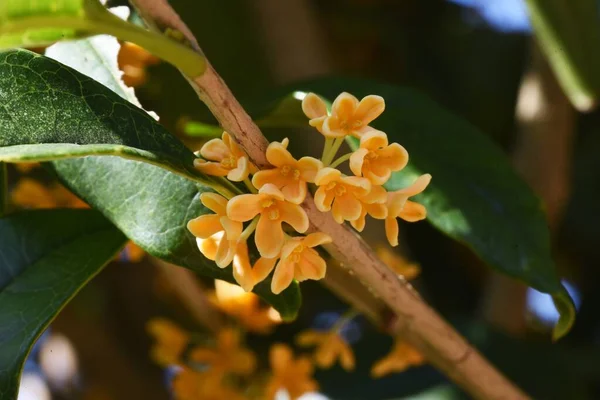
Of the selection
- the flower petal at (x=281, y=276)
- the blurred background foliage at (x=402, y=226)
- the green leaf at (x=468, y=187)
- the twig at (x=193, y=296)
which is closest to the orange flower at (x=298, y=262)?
the flower petal at (x=281, y=276)

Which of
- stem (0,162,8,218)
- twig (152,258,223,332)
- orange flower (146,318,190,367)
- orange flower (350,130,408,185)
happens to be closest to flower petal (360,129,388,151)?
orange flower (350,130,408,185)

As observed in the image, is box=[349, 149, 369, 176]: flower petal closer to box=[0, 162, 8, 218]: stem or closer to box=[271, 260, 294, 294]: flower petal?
box=[271, 260, 294, 294]: flower petal

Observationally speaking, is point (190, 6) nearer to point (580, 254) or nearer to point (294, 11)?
point (294, 11)

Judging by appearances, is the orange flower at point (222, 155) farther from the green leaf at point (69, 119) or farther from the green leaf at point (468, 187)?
the green leaf at point (468, 187)

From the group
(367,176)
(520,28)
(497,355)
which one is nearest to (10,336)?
(367,176)

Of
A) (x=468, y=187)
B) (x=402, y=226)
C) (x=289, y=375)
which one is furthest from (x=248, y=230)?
(x=402, y=226)

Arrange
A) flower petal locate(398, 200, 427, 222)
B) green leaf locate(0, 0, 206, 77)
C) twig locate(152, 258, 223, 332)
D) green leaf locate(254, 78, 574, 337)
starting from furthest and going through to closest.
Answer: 1. twig locate(152, 258, 223, 332)
2. green leaf locate(254, 78, 574, 337)
3. flower petal locate(398, 200, 427, 222)
4. green leaf locate(0, 0, 206, 77)

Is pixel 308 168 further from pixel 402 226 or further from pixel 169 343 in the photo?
pixel 402 226
